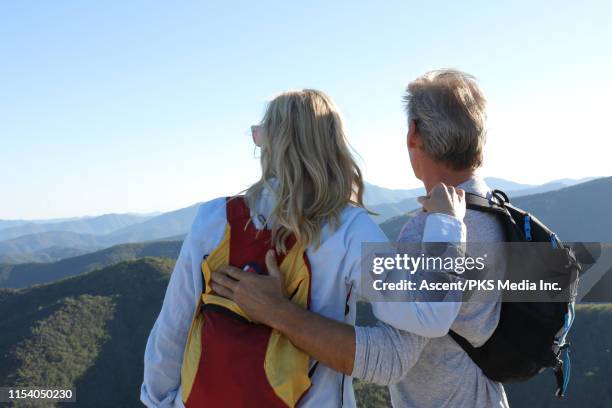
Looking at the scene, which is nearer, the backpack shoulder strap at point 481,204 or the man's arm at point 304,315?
the man's arm at point 304,315

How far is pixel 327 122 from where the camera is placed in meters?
1.87

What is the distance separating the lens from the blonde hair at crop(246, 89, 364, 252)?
1.77 meters

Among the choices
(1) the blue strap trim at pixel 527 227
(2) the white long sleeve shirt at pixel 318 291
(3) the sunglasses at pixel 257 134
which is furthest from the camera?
(3) the sunglasses at pixel 257 134

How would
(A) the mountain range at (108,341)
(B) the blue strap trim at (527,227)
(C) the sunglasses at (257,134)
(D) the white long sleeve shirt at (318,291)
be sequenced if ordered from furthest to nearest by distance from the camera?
(A) the mountain range at (108,341) < (C) the sunglasses at (257,134) < (B) the blue strap trim at (527,227) < (D) the white long sleeve shirt at (318,291)

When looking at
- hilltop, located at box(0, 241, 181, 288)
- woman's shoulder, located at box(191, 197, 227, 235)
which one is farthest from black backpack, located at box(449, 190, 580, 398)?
hilltop, located at box(0, 241, 181, 288)

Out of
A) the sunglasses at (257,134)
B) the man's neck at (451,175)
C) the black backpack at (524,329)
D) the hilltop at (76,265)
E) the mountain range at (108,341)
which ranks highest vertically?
the sunglasses at (257,134)

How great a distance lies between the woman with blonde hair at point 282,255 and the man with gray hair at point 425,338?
88mm

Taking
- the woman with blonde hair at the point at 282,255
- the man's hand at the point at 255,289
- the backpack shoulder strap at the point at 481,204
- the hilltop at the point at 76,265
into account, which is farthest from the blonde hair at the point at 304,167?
the hilltop at the point at 76,265

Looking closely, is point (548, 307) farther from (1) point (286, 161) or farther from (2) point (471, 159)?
(1) point (286, 161)

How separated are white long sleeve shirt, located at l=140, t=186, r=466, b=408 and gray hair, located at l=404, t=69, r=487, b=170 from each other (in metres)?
0.33

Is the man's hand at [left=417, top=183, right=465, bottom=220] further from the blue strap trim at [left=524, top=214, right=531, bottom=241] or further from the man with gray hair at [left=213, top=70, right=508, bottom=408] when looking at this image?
the blue strap trim at [left=524, top=214, right=531, bottom=241]

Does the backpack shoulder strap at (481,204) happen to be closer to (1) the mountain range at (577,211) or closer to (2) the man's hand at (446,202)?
(2) the man's hand at (446,202)

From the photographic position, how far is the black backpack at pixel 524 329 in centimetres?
179

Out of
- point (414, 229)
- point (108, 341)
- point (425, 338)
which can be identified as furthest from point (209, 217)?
point (108, 341)
